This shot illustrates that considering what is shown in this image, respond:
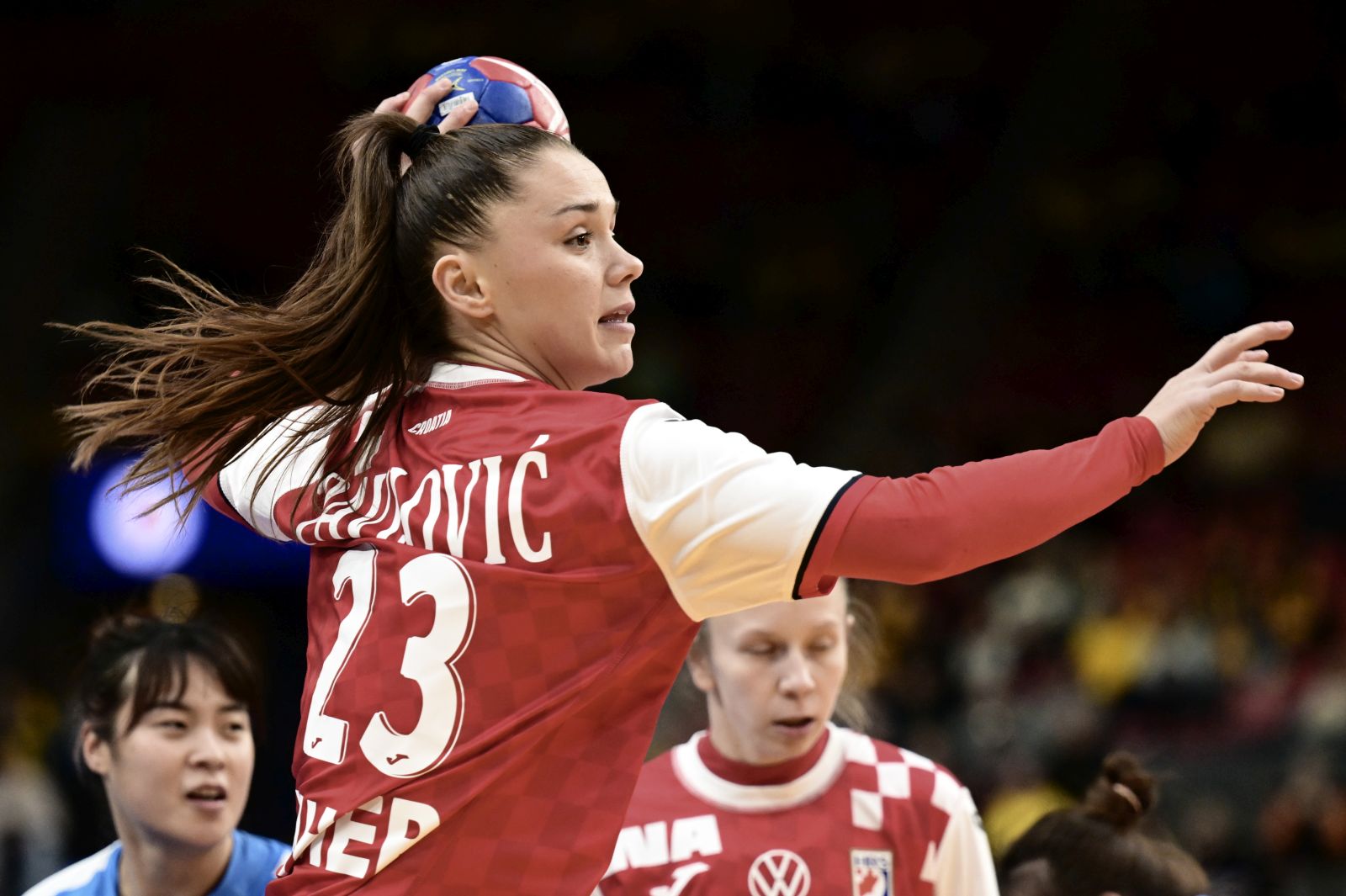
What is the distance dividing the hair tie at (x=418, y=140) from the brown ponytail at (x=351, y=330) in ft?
0.04

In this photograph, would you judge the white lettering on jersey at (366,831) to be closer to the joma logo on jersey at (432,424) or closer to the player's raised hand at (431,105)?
the joma logo on jersey at (432,424)

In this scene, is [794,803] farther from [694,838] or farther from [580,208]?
[580,208]

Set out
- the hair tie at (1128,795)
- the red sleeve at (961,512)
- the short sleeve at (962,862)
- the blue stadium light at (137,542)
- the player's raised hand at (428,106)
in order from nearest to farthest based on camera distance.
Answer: the red sleeve at (961,512) < the player's raised hand at (428,106) < the short sleeve at (962,862) < the hair tie at (1128,795) < the blue stadium light at (137,542)

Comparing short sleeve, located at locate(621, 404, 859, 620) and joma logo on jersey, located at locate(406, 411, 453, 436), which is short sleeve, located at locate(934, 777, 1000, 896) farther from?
joma logo on jersey, located at locate(406, 411, 453, 436)

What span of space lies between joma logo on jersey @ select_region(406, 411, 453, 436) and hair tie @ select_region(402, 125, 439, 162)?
1.45 ft

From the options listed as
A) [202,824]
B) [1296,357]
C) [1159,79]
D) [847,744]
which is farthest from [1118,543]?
[202,824]

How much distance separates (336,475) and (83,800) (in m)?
8.13

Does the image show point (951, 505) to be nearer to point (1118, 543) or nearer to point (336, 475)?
point (336, 475)

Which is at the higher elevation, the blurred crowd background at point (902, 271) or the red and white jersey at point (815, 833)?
the blurred crowd background at point (902, 271)

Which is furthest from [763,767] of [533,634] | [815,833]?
[533,634]

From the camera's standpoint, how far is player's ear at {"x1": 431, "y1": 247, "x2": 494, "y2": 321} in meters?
2.35

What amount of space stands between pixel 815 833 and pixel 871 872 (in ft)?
0.45

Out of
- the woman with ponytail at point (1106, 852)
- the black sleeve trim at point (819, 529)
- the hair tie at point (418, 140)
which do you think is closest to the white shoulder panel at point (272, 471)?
the hair tie at point (418, 140)

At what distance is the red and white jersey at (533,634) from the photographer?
80.0 inches
